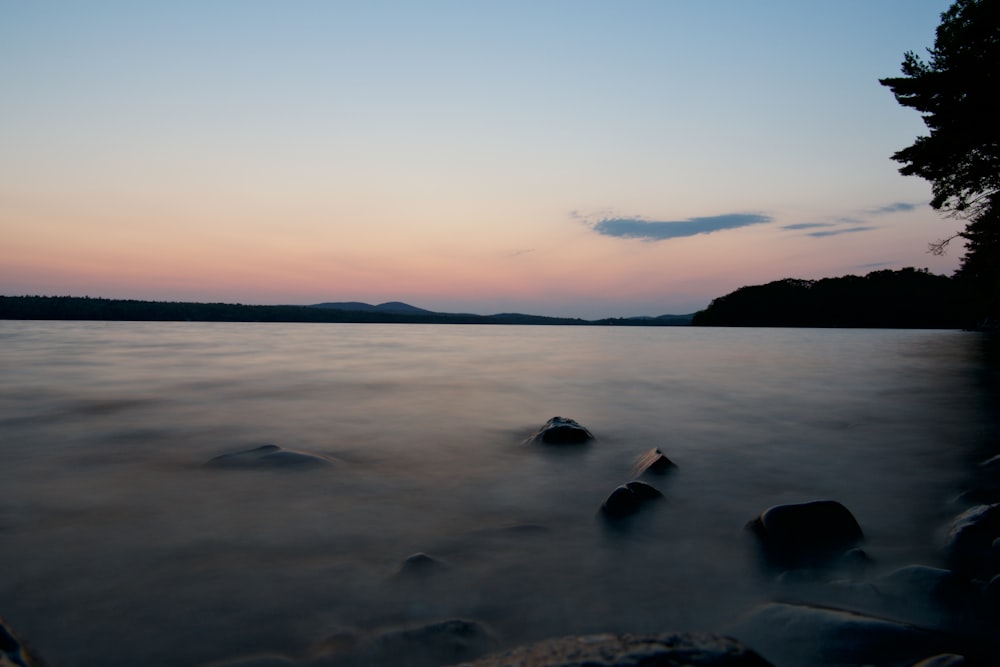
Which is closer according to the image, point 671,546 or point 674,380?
point 671,546

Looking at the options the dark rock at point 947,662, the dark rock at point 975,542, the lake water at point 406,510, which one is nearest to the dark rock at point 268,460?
the lake water at point 406,510

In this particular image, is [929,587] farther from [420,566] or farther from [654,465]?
[654,465]

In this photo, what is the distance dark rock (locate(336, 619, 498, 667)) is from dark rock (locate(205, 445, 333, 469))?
12.1 feet

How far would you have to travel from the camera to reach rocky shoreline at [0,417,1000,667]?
198cm

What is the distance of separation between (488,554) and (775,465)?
405cm

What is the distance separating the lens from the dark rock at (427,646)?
95.3 inches

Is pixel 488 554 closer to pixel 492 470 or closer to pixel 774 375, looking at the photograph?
pixel 492 470

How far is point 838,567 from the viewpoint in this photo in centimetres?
325

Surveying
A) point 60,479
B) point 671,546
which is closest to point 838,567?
point 671,546

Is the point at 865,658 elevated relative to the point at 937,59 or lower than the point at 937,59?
lower

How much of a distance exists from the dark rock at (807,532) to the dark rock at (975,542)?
0.51 m

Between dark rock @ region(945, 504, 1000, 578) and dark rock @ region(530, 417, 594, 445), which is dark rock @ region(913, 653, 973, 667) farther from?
dark rock @ region(530, 417, 594, 445)

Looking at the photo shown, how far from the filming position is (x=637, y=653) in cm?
189

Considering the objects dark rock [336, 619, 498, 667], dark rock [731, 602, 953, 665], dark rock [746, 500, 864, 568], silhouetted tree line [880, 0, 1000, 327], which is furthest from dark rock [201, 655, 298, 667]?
silhouetted tree line [880, 0, 1000, 327]
